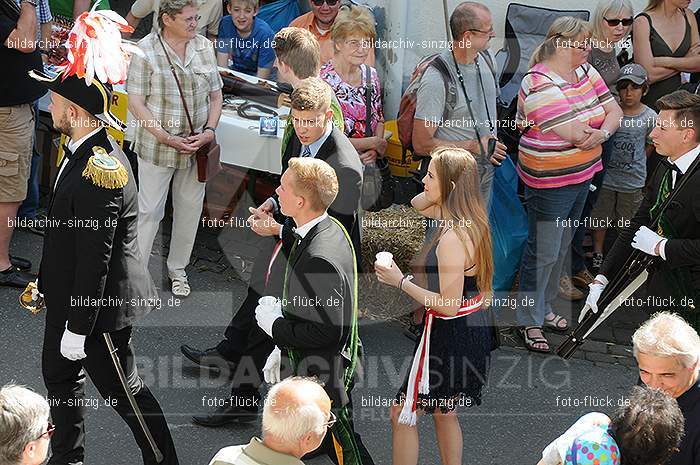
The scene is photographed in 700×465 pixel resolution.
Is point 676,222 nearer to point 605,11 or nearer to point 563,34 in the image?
point 563,34

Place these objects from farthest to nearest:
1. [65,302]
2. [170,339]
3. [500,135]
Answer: [500,135] < [170,339] < [65,302]

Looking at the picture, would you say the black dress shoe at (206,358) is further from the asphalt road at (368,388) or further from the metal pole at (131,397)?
the metal pole at (131,397)

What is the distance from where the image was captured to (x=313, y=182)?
443 cm

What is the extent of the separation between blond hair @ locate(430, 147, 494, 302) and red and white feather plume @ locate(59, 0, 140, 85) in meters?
1.53

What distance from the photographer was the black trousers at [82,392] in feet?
15.3

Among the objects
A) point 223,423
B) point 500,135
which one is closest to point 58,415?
point 223,423

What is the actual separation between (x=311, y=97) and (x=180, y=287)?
2.27 metres

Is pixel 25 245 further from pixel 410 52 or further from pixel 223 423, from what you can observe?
pixel 410 52

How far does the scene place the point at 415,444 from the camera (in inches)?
191

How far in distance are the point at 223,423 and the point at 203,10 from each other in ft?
13.3

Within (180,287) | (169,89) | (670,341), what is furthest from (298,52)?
(670,341)

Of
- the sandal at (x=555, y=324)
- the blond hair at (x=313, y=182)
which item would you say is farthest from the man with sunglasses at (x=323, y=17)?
the blond hair at (x=313, y=182)

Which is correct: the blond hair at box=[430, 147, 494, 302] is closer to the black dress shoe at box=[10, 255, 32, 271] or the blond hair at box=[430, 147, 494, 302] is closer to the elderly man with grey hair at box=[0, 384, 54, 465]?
the elderly man with grey hair at box=[0, 384, 54, 465]

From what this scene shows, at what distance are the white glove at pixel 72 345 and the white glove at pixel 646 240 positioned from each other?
2699 millimetres
